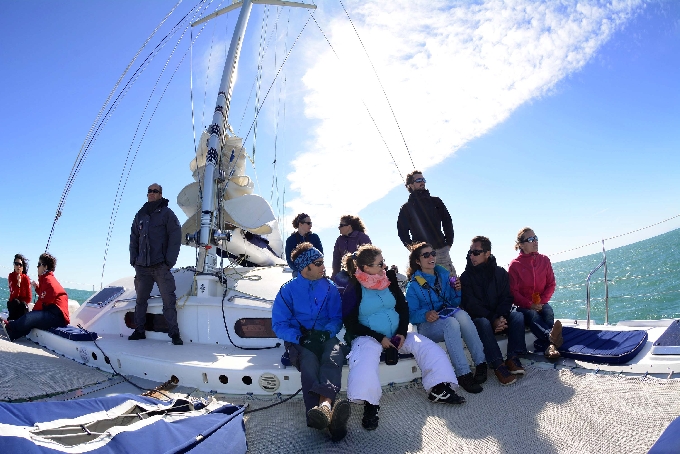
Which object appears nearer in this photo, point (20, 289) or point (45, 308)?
point (45, 308)

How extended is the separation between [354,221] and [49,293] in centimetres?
530

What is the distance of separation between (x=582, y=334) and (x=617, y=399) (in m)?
1.71

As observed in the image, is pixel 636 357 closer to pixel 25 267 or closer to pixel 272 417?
pixel 272 417

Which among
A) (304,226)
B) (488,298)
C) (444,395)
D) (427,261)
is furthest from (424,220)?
(444,395)

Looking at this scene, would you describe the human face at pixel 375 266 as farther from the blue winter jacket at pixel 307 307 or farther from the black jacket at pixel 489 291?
the black jacket at pixel 489 291

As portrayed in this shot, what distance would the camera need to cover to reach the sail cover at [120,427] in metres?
2.15

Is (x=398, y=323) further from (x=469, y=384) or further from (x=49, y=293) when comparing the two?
(x=49, y=293)

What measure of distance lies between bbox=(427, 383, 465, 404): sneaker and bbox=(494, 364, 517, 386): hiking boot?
1.94 feet

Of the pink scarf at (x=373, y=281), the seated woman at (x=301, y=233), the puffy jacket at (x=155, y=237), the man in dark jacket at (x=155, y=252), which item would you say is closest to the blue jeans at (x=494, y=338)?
the pink scarf at (x=373, y=281)

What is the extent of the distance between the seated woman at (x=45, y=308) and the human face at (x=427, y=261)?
237 inches

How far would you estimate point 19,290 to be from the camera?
8.16m

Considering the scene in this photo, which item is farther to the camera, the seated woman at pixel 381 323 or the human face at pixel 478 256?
the human face at pixel 478 256

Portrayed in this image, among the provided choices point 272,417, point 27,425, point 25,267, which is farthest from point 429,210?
point 25,267

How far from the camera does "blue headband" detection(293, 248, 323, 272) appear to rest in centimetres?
398
